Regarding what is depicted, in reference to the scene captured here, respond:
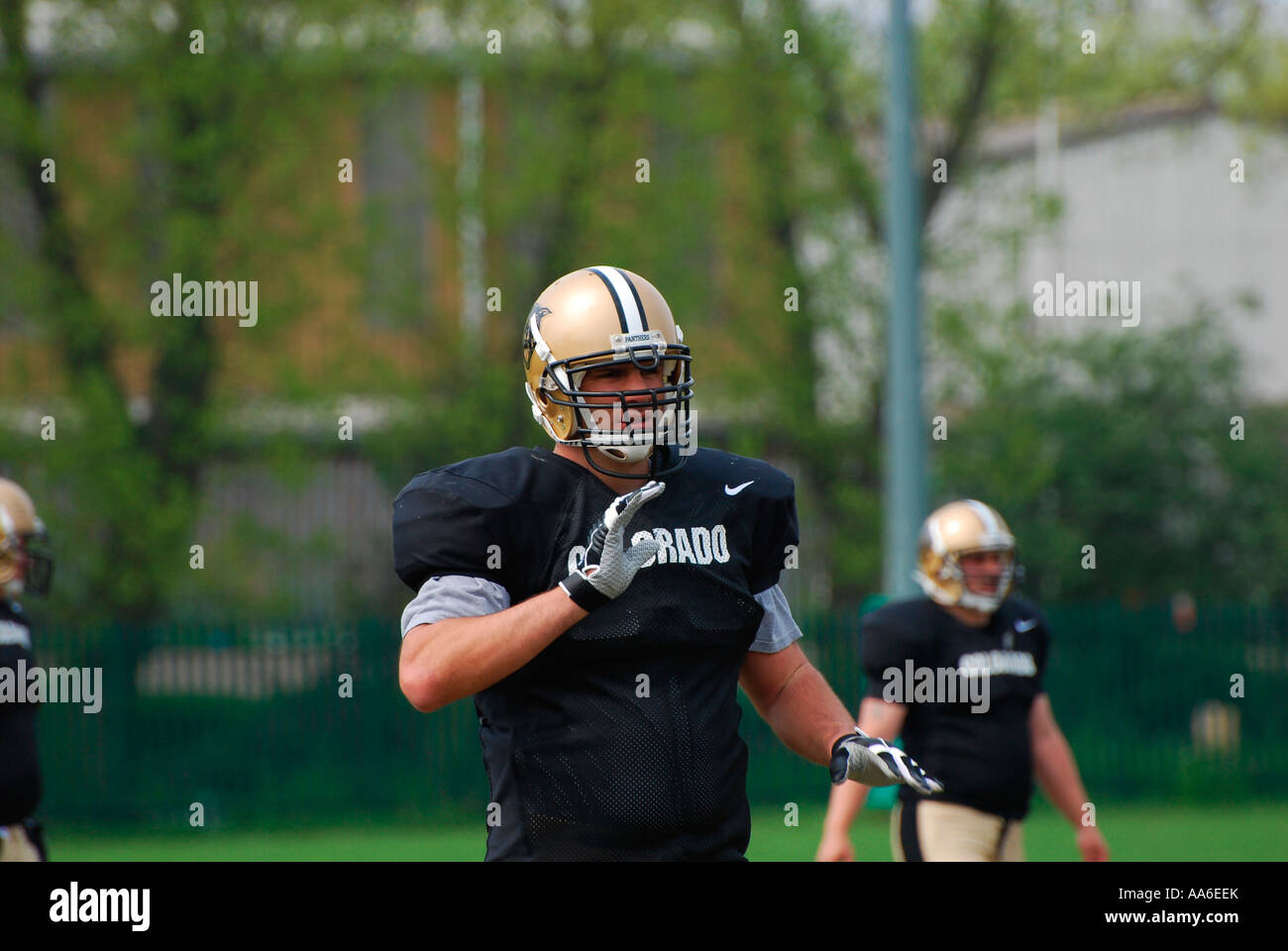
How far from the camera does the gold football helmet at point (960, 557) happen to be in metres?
5.92

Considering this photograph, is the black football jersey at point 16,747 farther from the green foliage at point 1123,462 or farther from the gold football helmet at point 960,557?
the green foliage at point 1123,462

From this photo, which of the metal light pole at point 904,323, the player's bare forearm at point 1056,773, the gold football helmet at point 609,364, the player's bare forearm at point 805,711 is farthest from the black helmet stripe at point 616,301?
the metal light pole at point 904,323

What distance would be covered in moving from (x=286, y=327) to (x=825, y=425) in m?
5.17

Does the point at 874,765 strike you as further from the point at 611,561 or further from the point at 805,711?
the point at 611,561

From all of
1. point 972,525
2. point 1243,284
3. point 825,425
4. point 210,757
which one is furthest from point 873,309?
point 972,525

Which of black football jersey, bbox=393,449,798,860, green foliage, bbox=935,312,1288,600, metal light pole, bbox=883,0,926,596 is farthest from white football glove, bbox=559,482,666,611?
green foliage, bbox=935,312,1288,600

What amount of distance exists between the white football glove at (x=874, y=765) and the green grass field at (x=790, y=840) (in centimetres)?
664

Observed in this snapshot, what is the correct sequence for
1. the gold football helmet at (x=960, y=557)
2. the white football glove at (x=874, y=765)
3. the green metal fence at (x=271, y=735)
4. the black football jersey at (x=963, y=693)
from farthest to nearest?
the green metal fence at (x=271, y=735) < the gold football helmet at (x=960, y=557) < the black football jersey at (x=963, y=693) < the white football glove at (x=874, y=765)

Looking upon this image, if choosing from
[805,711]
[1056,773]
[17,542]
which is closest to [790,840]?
[1056,773]

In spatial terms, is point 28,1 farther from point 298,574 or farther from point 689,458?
point 689,458

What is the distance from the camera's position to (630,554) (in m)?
2.77

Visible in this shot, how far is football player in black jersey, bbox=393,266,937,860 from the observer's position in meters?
2.79

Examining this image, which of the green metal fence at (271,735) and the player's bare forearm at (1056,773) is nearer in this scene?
the player's bare forearm at (1056,773)

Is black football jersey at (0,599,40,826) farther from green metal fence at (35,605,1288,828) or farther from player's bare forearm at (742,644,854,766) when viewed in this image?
green metal fence at (35,605,1288,828)
